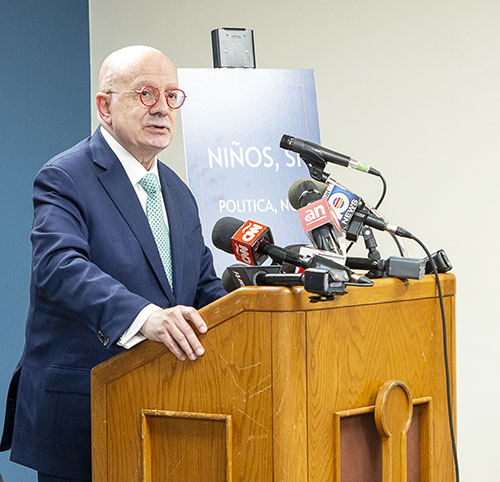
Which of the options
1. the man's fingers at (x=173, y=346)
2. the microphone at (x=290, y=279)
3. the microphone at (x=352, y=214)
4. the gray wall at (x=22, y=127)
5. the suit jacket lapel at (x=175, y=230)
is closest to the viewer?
the microphone at (x=290, y=279)

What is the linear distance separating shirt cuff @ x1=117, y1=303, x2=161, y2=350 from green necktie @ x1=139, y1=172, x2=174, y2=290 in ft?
1.25

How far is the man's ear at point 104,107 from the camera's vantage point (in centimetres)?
185

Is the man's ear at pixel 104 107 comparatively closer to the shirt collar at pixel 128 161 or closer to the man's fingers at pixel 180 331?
the shirt collar at pixel 128 161

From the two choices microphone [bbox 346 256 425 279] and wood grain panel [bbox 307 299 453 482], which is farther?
microphone [bbox 346 256 425 279]

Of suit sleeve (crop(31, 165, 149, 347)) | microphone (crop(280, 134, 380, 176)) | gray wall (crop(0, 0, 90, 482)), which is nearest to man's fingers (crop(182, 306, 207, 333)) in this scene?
suit sleeve (crop(31, 165, 149, 347))

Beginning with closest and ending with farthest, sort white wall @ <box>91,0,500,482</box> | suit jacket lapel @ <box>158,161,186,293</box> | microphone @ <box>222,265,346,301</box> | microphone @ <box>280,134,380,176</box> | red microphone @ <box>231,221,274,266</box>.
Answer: microphone @ <box>222,265,346,301</box>
red microphone @ <box>231,221,274,266</box>
microphone @ <box>280,134,380,176</box>
suit jacket lapel @ <box>158,161,186,293</box>
white wall @ <box>91,0,500,482</box>

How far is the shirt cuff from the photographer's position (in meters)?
1.37

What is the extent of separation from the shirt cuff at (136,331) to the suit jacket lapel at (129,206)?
1.01 feet

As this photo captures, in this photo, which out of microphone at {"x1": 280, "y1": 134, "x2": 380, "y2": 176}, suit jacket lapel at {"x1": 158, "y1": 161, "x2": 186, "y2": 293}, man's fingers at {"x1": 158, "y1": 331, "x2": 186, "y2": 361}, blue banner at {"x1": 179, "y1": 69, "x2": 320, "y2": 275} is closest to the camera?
man's fingers at {"x1": 158, "y1": 331, "x2": 186, "y2": 361}

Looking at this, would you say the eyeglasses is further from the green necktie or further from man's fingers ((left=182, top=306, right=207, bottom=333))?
man's fingers ((left=182, top=306, right=207, bottom=333))

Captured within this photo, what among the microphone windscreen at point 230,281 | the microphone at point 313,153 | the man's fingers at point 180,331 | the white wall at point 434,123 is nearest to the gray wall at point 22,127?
the white wall at point 434,123

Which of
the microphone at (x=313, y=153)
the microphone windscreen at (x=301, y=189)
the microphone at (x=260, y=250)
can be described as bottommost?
the microphone at (x=260, y=250)

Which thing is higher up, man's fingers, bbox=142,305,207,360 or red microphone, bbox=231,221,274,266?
red microphone, bbox=231,221,274,266

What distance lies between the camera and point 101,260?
164cm
